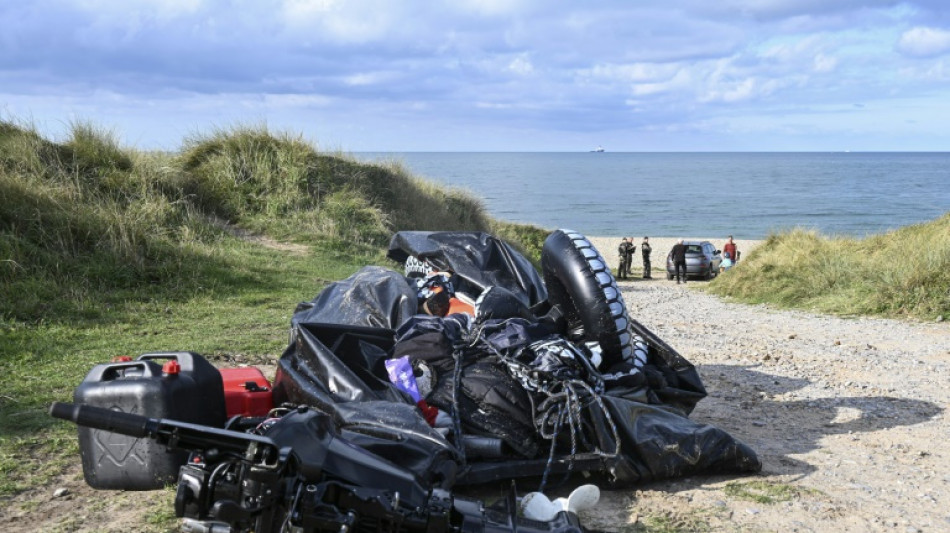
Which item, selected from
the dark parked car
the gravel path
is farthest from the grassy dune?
the dark parked car

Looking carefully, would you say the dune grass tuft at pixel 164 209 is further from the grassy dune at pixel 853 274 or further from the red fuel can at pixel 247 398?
the grassy dune at pixel 853 274

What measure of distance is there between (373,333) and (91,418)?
3108mm

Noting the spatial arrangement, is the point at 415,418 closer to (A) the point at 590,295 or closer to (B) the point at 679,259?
(A) the point at 590,295

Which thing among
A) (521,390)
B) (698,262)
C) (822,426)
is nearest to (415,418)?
(521,390)

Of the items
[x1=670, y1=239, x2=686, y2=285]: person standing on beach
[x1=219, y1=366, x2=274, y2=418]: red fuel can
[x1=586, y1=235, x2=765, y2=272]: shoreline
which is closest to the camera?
[x1=219, y1=366, x2=274, y2=418]: red fuel can

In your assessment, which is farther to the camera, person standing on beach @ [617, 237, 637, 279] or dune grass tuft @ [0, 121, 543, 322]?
person standing on beach @ [617, 237, 637, 279]

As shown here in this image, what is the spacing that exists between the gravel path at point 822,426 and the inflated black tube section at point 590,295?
112cm

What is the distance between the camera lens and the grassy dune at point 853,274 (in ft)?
44.2

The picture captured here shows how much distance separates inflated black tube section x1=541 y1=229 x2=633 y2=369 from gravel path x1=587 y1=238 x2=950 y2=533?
1118 millimetres

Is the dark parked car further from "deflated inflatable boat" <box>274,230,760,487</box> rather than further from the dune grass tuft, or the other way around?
"deflated inflatable boat" <box>274,230,760,487</box>

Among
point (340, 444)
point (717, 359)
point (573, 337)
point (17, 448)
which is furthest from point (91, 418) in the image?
point (717, 359)

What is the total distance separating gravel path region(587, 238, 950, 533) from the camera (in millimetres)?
4406

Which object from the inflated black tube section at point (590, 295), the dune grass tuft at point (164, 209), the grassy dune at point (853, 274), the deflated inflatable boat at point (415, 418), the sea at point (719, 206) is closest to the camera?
the deflated inflatable boat at point (415, 418)

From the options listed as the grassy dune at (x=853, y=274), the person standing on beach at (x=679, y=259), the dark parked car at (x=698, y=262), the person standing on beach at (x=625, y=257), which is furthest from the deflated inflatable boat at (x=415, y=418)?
the dark parked car at (x=698, y=262)
